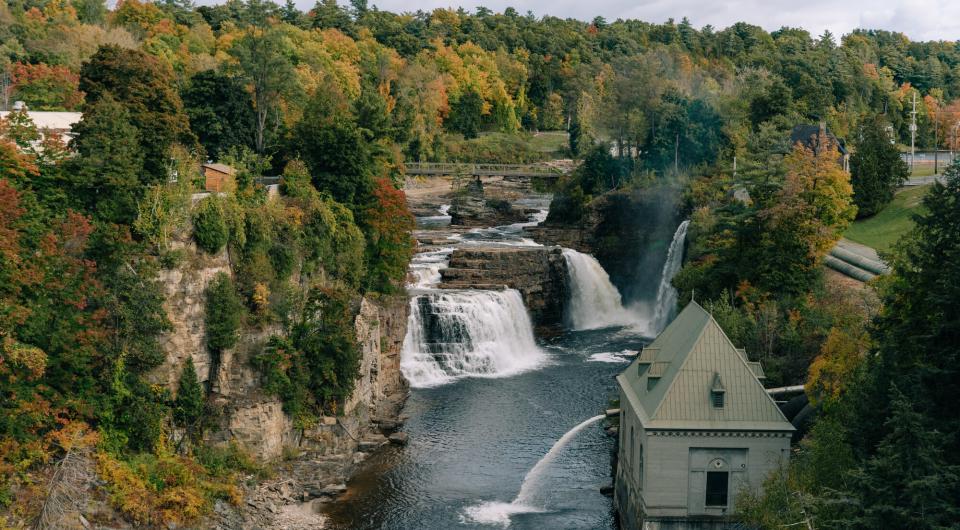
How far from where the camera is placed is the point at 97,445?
121 ft

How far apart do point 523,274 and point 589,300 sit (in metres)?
6.48

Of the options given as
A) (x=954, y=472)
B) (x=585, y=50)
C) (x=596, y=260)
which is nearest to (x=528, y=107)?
(x=585, y=50)

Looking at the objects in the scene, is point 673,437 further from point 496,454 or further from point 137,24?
point 137,24

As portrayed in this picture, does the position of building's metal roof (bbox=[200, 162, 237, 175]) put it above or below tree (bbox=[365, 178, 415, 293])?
above

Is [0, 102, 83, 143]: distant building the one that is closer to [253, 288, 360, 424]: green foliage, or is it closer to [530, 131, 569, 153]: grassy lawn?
[253, 288, 360, 424]: green foliage

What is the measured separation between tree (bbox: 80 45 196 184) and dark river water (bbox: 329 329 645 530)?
1760 cm

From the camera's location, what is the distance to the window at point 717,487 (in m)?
33.5

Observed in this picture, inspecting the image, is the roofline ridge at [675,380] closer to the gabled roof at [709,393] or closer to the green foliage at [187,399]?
the gabled roof at [709,393]

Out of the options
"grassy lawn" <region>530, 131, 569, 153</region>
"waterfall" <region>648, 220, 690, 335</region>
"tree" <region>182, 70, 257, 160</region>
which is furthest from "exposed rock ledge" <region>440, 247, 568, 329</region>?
"grassy lawn" <region>530, 131, 569, 153</region>

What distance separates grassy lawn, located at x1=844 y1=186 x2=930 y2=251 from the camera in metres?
58.8

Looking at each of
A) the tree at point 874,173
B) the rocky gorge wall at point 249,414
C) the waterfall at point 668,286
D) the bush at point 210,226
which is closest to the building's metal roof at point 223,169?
the bush at point 210,226

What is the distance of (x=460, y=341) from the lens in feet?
202

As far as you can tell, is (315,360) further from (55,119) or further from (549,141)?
(549,141)

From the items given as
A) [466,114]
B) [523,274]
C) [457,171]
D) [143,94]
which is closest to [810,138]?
[523,274]
